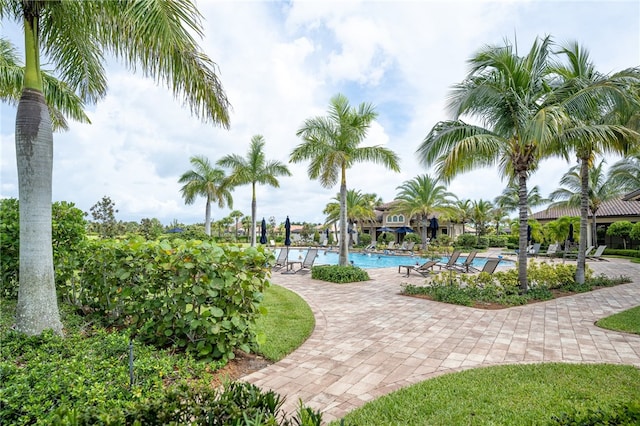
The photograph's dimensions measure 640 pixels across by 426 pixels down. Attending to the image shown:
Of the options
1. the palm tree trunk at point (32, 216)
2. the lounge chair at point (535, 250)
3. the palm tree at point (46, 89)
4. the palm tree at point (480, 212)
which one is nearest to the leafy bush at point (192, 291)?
the palm tree trunk at point (32, 216)

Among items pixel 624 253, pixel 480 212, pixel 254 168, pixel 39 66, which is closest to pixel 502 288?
pixel 39 66

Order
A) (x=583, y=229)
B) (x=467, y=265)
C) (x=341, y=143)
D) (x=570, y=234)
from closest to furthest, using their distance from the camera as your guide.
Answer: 1. (x=583, y=229)
2. (x=341, y=143)
3. (x=467, y=265)
4. (x=570, y=234)

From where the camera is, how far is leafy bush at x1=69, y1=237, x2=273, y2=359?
13.1ft

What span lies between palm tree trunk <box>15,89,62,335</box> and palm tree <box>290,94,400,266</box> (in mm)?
9448

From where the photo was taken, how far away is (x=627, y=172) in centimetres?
1948

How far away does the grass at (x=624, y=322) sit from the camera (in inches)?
243

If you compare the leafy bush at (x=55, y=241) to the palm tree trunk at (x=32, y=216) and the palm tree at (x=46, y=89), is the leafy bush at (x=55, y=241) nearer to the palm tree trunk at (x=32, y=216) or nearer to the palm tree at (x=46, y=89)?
the palm tree trunk at (x=32, y=216)

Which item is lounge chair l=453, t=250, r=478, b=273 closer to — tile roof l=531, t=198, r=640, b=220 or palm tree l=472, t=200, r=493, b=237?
tile roof l=531, t=198, r=640, b=220

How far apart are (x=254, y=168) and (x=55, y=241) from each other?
17368mm

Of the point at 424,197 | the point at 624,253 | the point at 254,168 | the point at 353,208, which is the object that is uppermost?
the point at 254,168

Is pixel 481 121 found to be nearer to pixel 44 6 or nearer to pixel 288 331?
pixel 288 331

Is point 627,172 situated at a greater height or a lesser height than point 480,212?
greater

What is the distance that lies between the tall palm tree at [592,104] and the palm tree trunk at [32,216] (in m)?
11.8

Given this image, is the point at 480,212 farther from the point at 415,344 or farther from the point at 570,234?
the point at 415,344
